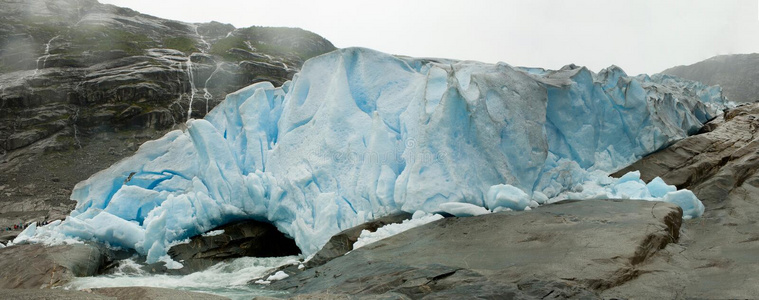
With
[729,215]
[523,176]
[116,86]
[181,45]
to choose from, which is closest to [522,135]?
[523,176]

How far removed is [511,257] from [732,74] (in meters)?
61.3

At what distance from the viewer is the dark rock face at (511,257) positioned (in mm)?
5120

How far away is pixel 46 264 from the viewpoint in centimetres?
885

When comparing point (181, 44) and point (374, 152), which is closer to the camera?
point (374, 152)

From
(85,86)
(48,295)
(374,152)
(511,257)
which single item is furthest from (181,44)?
(511,257)

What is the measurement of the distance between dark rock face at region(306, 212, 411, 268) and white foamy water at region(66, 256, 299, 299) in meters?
0.68

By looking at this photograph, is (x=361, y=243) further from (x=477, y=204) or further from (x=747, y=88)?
(x=747, y=88)

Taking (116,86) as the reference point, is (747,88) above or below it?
above

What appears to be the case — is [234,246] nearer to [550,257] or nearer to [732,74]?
[550,257]

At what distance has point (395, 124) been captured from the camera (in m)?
10.9

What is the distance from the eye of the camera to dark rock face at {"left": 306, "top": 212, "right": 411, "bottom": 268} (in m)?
8.58

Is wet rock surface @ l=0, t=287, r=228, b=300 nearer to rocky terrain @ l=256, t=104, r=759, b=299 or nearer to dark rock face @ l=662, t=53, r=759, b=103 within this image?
rocky terrain @ l=256, t=104, r=759, b=299

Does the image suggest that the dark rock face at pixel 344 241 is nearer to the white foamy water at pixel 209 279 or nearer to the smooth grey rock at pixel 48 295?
the white foamy water at pixel 209 279

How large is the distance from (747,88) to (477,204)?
2241 inches
